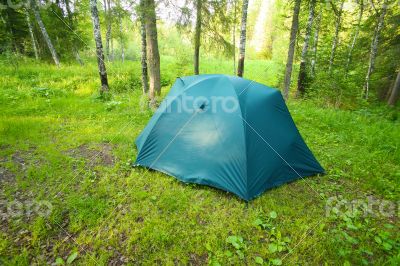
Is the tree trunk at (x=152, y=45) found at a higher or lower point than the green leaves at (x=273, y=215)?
higher

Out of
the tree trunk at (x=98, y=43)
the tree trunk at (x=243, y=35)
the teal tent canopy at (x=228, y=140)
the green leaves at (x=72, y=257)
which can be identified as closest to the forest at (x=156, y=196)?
the green leaves at (x=72, y=257)

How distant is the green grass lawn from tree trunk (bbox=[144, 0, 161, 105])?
283 cm

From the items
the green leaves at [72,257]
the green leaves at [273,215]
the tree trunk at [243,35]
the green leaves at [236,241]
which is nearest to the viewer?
the green leaves at [72,257]

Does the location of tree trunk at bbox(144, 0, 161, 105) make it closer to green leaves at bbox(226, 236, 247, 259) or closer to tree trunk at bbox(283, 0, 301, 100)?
tree trunk at bbox(283, 0, 301, 100)

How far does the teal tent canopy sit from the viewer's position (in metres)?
4.15

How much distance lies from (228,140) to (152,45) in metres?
5.52

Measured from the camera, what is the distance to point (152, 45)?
800 centimetres

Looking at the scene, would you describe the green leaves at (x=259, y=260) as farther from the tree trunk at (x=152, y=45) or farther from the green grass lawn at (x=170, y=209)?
the tree trunk at (x=152, y=45)

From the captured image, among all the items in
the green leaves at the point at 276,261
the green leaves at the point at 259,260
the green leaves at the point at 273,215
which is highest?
the green leaves at the point at 273,215

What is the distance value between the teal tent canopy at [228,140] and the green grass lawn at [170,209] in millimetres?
270

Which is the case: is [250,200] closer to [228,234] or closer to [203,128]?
[228,234]

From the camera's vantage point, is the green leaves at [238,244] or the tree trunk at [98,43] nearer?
the green leaves at [238,244]

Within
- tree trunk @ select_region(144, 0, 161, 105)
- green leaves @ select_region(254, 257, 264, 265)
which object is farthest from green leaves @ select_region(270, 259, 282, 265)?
tree trunk @ select_region(144, 0, 161, 105)

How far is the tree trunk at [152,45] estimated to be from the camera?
23.6 feet
